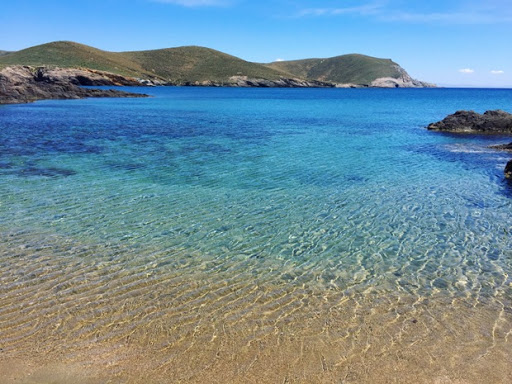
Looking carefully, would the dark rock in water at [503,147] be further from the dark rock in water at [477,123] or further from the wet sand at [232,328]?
the wet sand at [232,328]

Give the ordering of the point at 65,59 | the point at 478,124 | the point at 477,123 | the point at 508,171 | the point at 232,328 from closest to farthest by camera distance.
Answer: the point at 232,328 → the point at 508,171 → the point at 478,124 → the point at 477,123 → the point at 65,59

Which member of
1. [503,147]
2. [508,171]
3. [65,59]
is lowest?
[503,147]

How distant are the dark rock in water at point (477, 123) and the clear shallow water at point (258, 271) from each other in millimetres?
23187

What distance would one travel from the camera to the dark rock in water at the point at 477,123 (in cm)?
4159

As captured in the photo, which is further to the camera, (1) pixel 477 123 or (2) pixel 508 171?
(1) pixel 477 123

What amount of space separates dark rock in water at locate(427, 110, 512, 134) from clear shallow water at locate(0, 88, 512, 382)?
2319 cm

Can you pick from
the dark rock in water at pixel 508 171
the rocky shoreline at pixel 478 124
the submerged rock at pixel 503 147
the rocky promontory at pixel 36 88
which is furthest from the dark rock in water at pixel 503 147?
the rocky promontory at pixel 36 88

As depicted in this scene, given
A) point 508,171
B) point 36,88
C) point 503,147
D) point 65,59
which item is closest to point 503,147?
point 503,147

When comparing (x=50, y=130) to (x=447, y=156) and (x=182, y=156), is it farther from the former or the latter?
(x=447, y=156)

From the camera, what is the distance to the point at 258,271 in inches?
404

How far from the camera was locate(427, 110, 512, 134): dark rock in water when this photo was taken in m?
41.6

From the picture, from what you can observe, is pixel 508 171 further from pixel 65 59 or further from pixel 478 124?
pixel 65 59

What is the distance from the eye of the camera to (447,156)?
93.3 feet

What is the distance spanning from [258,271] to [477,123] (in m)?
40.5
